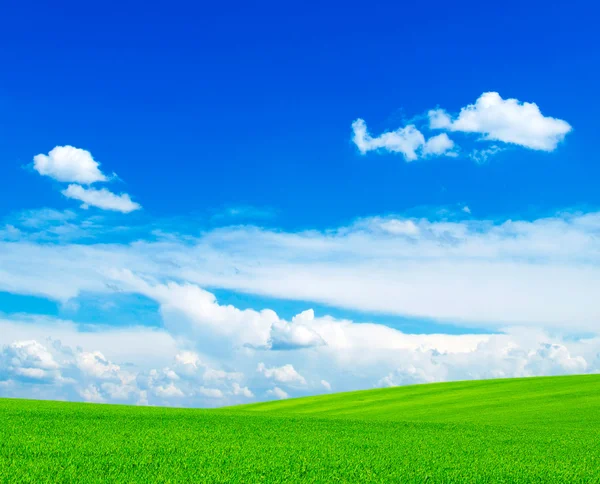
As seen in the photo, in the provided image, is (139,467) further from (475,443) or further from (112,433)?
(475,443)

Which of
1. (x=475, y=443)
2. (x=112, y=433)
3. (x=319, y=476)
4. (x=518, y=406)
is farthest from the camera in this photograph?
(x=518, y=406)

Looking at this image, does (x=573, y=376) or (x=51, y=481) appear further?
(x=573, y=376)

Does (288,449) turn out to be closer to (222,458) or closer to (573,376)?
(222,458)

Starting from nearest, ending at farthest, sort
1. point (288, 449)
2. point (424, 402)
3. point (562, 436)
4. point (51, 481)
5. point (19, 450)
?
point (51, 481) < point (19, 450) < point (288, 449) < point (562, 436) < point (424, 402)

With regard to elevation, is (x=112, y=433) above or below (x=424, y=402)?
above

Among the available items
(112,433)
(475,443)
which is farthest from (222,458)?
(475,443)

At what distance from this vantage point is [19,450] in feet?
38.4

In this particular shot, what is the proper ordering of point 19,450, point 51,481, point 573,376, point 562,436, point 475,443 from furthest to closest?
point 573,376
point 562,436
point 475,443
point 19,450
point 51,481

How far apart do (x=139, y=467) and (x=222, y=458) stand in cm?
193

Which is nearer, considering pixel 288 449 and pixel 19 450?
pixel 19 450

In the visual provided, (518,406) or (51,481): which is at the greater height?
(51,481)

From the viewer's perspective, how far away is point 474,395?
4841 centimetres

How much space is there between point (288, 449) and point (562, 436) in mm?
11686

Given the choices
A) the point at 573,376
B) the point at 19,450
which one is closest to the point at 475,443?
the point at 19,450
